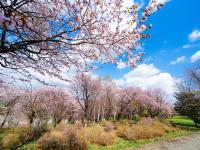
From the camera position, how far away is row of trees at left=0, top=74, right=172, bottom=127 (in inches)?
829

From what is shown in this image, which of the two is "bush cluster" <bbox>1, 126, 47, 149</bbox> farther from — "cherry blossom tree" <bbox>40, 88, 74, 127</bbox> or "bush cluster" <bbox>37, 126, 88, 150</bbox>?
"cherry blossom tree" <bbox>40, 88, 74, 127</bbox>

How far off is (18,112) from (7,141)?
8.74 metres

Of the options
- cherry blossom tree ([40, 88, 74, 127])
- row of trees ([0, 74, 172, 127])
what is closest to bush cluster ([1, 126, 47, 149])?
row of trees ([0, 74, 172, 127])

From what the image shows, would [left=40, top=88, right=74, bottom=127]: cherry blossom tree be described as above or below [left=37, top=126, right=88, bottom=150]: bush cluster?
above

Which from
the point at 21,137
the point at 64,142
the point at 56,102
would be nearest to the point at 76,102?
the point at 56,102

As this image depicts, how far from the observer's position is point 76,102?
32.4m

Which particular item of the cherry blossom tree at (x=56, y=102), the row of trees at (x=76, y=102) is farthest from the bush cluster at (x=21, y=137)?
the cherry blossom tree at (x=56, y=102)

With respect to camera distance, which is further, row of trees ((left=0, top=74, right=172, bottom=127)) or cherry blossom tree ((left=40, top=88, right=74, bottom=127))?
cherry blossom tree ((left=40, top=88, right=74, bottom=127))

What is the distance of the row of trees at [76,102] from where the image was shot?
21047mm

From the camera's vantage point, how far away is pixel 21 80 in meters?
5.74

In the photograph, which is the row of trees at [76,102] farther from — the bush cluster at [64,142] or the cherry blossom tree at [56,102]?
the bush cluster at [64,142]

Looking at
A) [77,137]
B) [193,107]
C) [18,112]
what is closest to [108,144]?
[77,137]

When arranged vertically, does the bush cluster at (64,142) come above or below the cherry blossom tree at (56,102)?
below

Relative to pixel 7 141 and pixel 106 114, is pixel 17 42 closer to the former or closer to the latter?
pixel 7 141
